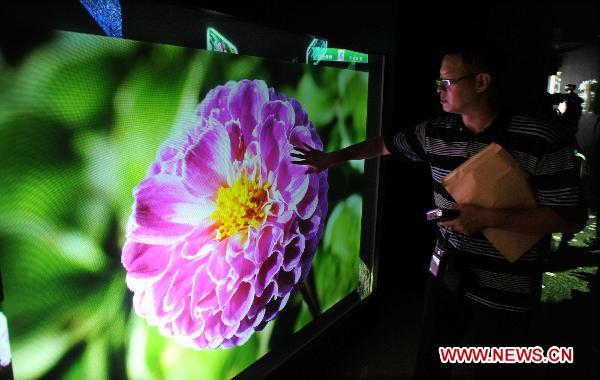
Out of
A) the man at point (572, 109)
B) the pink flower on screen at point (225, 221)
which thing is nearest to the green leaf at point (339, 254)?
the pink flower on screen at point (225, 221)

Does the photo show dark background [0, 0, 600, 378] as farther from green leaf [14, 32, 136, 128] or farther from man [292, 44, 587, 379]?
green leaf [14, 32, 136, 128]

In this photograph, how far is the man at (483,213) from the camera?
1404mm

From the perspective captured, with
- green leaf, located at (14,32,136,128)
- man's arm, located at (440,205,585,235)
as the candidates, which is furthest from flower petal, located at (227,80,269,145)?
man's arm, located at (440,205,585,235)

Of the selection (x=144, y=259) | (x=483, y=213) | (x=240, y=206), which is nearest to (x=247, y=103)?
(x=240, y=206)

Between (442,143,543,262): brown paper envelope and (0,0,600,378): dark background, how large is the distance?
1.50 feet

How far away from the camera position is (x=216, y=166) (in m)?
1.42

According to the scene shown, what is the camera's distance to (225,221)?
150 cm

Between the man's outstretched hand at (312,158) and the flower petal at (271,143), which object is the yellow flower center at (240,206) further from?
the man's outstretched hand at (312,158)

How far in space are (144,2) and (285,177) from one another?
80 cm

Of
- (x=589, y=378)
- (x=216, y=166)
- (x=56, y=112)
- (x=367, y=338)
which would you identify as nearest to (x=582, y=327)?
(x=589, y=378)

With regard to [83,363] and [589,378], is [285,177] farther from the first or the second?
[589,378]

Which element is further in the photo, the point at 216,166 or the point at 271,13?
the point at 271,13

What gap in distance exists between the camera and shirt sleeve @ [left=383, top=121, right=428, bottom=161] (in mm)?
1764

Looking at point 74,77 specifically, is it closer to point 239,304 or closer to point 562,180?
point 239,304
